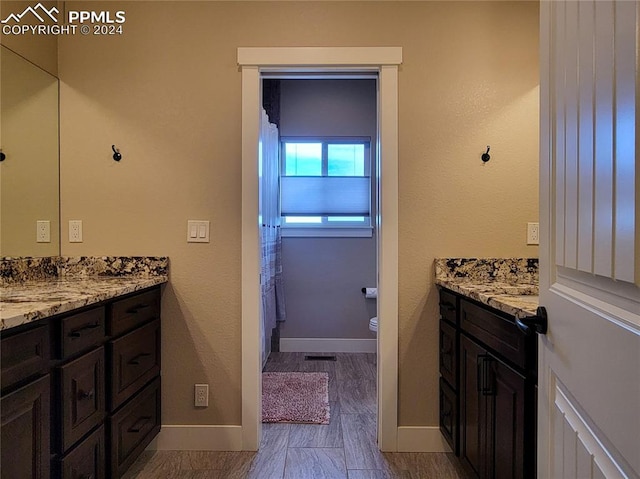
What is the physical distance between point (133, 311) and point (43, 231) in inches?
28.7

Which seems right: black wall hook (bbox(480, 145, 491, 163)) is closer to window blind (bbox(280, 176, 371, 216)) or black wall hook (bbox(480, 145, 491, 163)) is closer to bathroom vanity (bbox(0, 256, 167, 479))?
bathroom vanity (bbox(0, 256, 167, 479))

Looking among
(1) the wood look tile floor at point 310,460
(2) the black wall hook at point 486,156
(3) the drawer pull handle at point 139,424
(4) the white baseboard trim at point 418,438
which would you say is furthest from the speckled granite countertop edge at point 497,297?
(3) the drawer pull handle at point 139,424

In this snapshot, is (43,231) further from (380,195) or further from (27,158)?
(380,195)

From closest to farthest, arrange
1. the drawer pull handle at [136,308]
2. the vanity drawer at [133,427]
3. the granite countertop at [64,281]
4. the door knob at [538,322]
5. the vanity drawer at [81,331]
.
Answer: the door knob at [538,322]
the granite countertop at [64,281]
the vanity drawer at [81,331]
the vanity drawer at [133,427]
the drawer pull handle at [136,308]

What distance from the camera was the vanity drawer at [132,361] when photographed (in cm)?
167

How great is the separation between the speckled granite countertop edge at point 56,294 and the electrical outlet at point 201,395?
0.59 m

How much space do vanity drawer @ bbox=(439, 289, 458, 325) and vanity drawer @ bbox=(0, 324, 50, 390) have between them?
1.60 meters

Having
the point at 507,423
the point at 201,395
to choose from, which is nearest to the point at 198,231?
the point at 201,395

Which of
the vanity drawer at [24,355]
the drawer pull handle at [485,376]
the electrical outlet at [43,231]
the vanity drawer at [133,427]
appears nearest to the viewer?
the vanity drawer at [24,355]

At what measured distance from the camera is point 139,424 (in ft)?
6.26

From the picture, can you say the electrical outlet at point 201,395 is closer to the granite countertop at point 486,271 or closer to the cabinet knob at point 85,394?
the cabinet knob at point 85,394

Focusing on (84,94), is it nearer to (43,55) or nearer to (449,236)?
(43,55)

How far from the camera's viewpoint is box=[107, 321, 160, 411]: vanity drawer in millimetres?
1667

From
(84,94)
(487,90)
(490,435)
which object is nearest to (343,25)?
(487,90)
